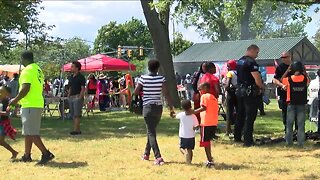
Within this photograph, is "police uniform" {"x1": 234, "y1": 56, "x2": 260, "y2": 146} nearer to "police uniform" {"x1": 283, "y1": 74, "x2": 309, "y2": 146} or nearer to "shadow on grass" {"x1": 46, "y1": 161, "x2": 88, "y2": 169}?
"police uniform" {"x1": 283, "y1": 74, "x2": 309, "y2": 146}

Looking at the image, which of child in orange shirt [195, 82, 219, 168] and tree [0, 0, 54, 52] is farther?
tree [0, 0, 54, 52]

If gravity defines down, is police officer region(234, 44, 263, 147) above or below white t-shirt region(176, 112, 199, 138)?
above

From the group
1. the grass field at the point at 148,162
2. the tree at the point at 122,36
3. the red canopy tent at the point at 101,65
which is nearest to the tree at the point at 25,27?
the red canopy tent at the point at 101,65

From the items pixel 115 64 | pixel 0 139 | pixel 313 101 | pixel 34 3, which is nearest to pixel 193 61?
pixel 34 3

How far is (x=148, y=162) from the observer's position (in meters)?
8.64

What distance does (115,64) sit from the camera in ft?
74.2

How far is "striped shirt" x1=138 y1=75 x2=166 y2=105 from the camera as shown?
8414 mm

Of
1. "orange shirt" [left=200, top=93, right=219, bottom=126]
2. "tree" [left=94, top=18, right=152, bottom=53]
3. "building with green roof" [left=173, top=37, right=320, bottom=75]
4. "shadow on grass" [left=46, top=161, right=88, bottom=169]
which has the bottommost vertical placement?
"shadow on grass" [left=46, top=161, right=88, bottom=169]

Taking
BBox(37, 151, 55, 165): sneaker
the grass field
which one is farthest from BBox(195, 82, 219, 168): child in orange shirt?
BBox(37, 151, 55, 165): sneaker

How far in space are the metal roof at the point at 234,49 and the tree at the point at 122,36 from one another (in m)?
26.3

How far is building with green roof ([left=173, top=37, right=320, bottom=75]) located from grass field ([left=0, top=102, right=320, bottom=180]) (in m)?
31.3

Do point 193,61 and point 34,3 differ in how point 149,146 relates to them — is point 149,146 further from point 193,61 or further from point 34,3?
point 193,61

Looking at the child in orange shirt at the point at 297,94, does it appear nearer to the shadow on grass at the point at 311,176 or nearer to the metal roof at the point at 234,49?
the shadow on grass at the point at 311,176

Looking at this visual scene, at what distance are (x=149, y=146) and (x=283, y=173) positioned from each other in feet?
7.37
